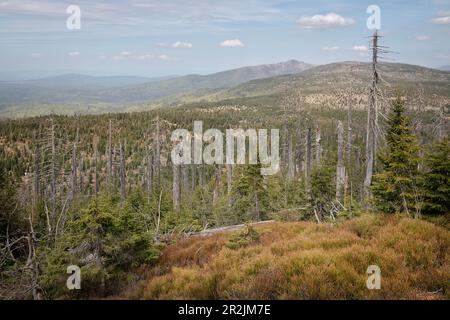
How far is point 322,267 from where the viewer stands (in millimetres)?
7066

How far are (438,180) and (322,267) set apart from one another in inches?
201

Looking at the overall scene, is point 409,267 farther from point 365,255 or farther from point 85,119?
point 85,119

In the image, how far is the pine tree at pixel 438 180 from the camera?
31.4 feet

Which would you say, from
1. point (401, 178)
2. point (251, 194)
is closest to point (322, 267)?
point (401, 178)

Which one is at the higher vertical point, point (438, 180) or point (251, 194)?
point (438, 180)

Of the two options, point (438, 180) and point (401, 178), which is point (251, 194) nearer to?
Result: point (401, 178)

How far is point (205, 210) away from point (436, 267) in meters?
24.0

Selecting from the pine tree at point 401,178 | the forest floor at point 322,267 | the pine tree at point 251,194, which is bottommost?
the pine tree at point 251,194

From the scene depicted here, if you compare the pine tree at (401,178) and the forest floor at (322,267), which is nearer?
the forest floor at (322,267)

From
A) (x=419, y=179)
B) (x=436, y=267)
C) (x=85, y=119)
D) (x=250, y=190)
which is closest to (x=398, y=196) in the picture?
(x=419, y=179)

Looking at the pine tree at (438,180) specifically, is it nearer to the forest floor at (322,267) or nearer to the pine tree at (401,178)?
the pine tree at (401,178)

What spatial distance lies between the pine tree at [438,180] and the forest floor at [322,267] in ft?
3.04

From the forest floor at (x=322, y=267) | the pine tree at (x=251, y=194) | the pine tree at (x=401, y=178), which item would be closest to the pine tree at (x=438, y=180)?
the pine tree at (x=401, y=178)
